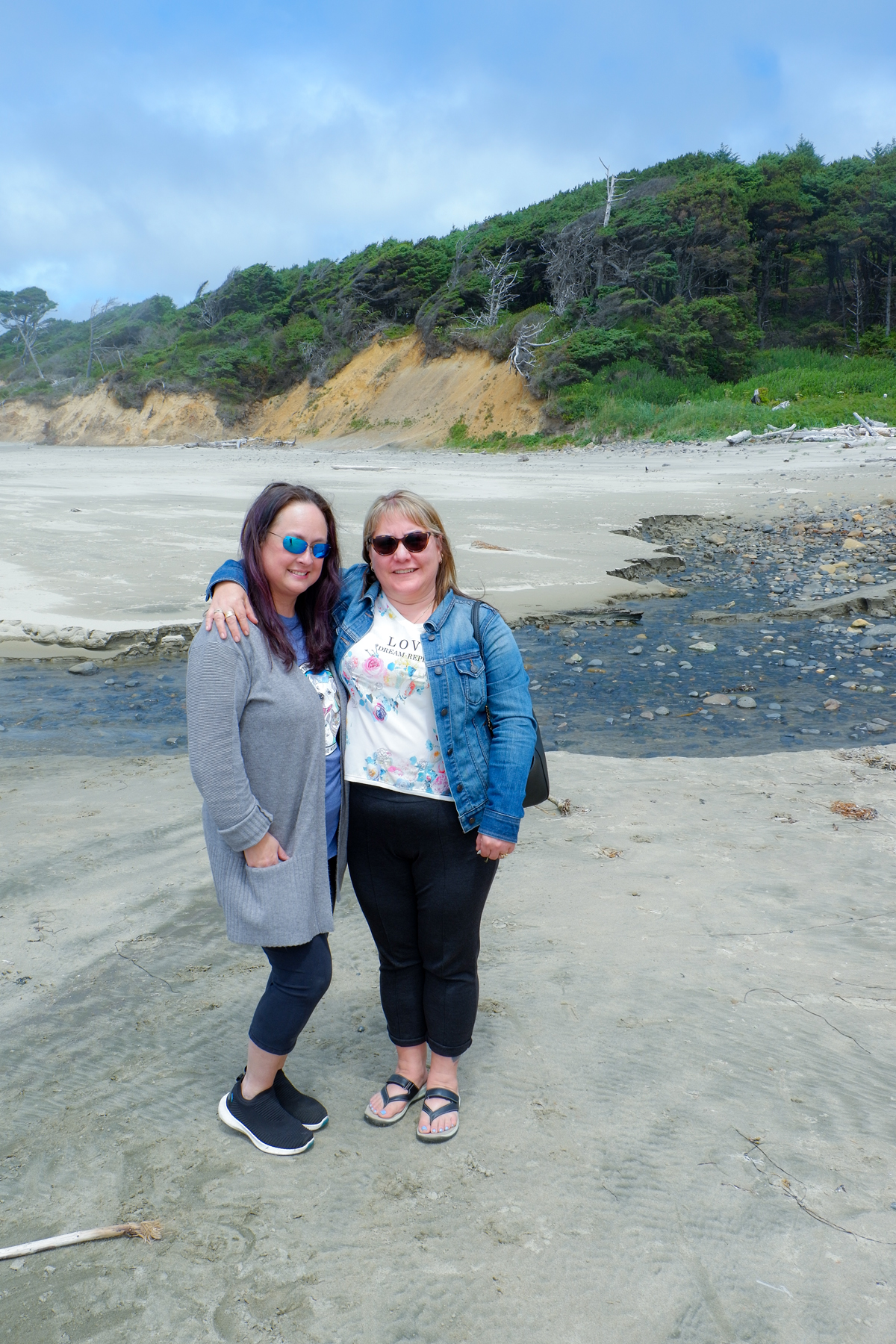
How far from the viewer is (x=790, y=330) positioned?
3694 centimetres

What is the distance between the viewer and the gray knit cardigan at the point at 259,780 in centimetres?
201

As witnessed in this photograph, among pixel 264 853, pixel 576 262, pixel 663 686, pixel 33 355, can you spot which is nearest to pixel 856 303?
pixel 576 262

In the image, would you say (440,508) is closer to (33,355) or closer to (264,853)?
(264,853)

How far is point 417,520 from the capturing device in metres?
2.28

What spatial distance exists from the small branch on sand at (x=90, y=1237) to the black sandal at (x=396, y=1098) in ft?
1.92

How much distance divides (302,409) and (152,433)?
8.63 m

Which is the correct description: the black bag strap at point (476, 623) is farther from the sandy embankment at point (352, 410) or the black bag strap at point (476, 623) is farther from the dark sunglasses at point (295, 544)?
the sandy embankment at point (352, 410)

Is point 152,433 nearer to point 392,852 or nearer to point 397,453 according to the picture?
point 397,453

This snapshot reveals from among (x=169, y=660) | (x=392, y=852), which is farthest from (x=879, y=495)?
(x=392, y=852)

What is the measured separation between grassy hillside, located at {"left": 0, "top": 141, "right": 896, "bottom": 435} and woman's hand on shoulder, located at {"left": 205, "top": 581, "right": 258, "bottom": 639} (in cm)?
2229

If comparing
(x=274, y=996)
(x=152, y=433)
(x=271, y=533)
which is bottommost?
(x=274, y=996)

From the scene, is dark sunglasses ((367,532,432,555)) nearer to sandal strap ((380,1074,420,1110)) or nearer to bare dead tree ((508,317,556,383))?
sandal strap ((380,1074,420,1110))

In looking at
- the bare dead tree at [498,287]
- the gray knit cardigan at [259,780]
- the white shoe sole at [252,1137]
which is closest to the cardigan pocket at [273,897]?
the gray knit cardigan at [259,780]

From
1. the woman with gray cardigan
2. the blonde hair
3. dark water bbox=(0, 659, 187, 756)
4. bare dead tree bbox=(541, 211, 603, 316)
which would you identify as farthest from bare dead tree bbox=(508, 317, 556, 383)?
the woman with gray cardigan
